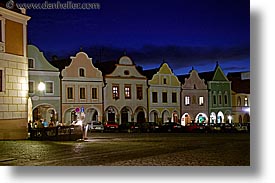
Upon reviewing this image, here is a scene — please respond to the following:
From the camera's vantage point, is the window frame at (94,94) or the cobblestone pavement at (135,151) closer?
the cobblestone pavement at (135,151)

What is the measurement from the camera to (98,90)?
13.0 ft

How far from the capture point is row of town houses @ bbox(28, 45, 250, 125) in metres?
3.92

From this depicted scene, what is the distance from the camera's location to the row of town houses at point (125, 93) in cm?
392

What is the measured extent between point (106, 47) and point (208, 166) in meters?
0.95

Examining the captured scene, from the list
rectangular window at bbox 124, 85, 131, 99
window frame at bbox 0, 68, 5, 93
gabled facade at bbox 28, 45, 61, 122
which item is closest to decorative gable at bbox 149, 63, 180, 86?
rectangular window at bbox 124, 85, 131, 99

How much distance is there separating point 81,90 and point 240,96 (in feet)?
3.17

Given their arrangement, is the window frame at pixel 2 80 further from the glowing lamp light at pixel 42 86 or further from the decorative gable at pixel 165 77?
the decorative gable at pixel 165 77

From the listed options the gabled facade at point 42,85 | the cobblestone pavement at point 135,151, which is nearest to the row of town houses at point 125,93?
the gabled facade at point 42,85

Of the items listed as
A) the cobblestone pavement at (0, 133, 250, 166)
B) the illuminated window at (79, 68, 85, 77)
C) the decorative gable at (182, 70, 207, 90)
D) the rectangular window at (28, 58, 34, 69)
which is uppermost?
the rectangular window at (28, 58, 34, 69)

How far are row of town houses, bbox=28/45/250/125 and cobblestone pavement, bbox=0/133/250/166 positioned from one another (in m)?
0.11

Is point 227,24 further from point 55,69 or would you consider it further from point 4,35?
point 4,35

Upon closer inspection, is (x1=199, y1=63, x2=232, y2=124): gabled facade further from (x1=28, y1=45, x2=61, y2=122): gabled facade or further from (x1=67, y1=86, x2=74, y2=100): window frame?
(x1=28, y1=45, x2=61, y2=122): gabled facade

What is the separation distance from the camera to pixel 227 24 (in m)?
3.96
